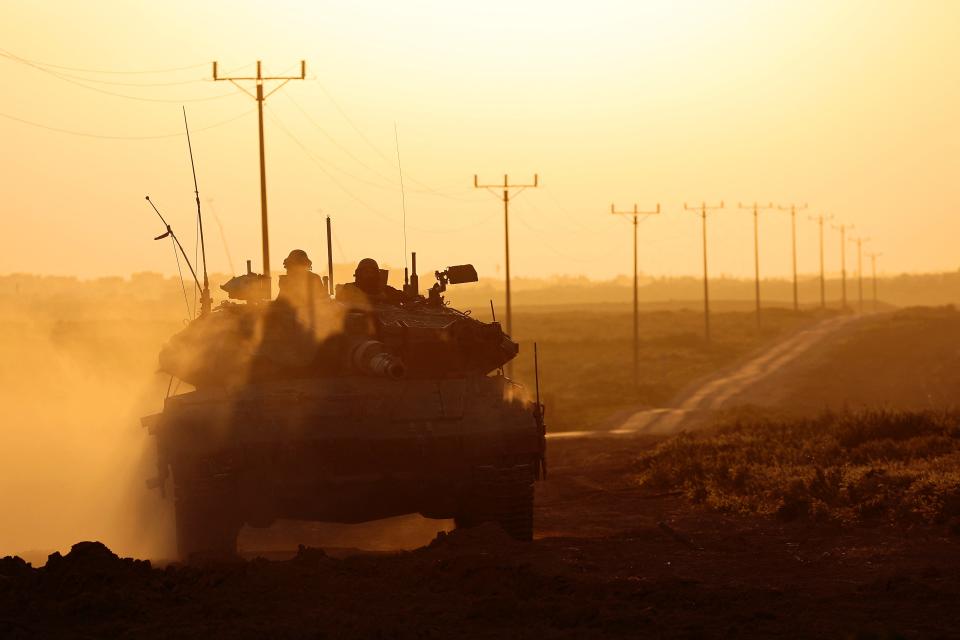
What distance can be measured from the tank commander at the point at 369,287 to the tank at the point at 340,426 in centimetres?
93

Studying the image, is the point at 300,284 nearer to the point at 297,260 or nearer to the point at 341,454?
the point at 297,260

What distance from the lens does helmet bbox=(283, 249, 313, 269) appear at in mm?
17859

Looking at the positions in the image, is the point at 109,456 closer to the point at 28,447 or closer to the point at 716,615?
the point at 28,447

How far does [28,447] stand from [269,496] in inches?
546

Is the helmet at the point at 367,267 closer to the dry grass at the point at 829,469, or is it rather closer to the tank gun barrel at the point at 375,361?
the tank gun barrel at the point at 375,361

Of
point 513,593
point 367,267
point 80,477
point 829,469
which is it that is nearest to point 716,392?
point 829,469

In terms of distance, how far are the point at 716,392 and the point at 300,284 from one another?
46.7 meters

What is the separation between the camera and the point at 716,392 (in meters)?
62.7

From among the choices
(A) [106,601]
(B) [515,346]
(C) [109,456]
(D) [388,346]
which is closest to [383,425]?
(D) [388,346]

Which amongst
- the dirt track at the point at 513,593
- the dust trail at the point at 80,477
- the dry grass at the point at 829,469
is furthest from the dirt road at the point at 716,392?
the dirt track at the point at 513,593

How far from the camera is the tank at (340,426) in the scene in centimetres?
1540

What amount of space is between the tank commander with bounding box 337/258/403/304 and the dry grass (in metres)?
5.89

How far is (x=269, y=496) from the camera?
51.0 ft

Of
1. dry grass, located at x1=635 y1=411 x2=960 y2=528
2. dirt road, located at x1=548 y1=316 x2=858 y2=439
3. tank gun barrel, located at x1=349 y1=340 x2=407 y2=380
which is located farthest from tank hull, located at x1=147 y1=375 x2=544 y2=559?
dirt road, located at x1=548 y1=316 x2=858 y2=439
